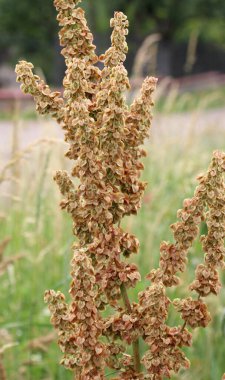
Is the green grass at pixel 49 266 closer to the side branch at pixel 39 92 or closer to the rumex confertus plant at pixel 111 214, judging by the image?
the rumex confertus plant at pixel 111 214

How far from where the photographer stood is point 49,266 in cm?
386

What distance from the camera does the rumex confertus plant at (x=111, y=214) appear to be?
1415 mm

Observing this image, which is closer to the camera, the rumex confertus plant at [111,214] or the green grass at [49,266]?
the rumex confertus plant at [111,214]

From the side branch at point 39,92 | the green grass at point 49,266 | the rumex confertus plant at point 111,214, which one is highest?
the green grass at point 49,266

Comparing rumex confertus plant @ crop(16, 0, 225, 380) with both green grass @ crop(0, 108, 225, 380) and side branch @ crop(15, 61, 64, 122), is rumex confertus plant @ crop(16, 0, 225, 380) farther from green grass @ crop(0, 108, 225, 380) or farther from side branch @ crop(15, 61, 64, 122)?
green grass @ crop(0, 108, 225, 380)

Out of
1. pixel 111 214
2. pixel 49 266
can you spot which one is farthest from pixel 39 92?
pixel 49 266

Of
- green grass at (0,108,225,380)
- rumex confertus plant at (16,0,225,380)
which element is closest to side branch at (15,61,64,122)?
rumex confertus plant at (16,0,225,380)

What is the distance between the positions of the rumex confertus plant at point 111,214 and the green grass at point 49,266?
0.69 metres

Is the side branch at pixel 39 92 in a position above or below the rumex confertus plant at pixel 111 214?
above

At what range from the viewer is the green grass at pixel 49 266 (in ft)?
9.39

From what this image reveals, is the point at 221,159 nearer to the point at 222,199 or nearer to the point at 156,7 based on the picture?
the point at 222,199

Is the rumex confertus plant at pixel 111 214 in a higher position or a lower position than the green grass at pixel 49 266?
lower

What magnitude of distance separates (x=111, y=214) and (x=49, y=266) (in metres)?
2.45

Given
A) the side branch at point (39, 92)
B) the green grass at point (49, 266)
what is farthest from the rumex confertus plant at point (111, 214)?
the green grass at point (49, 266)
